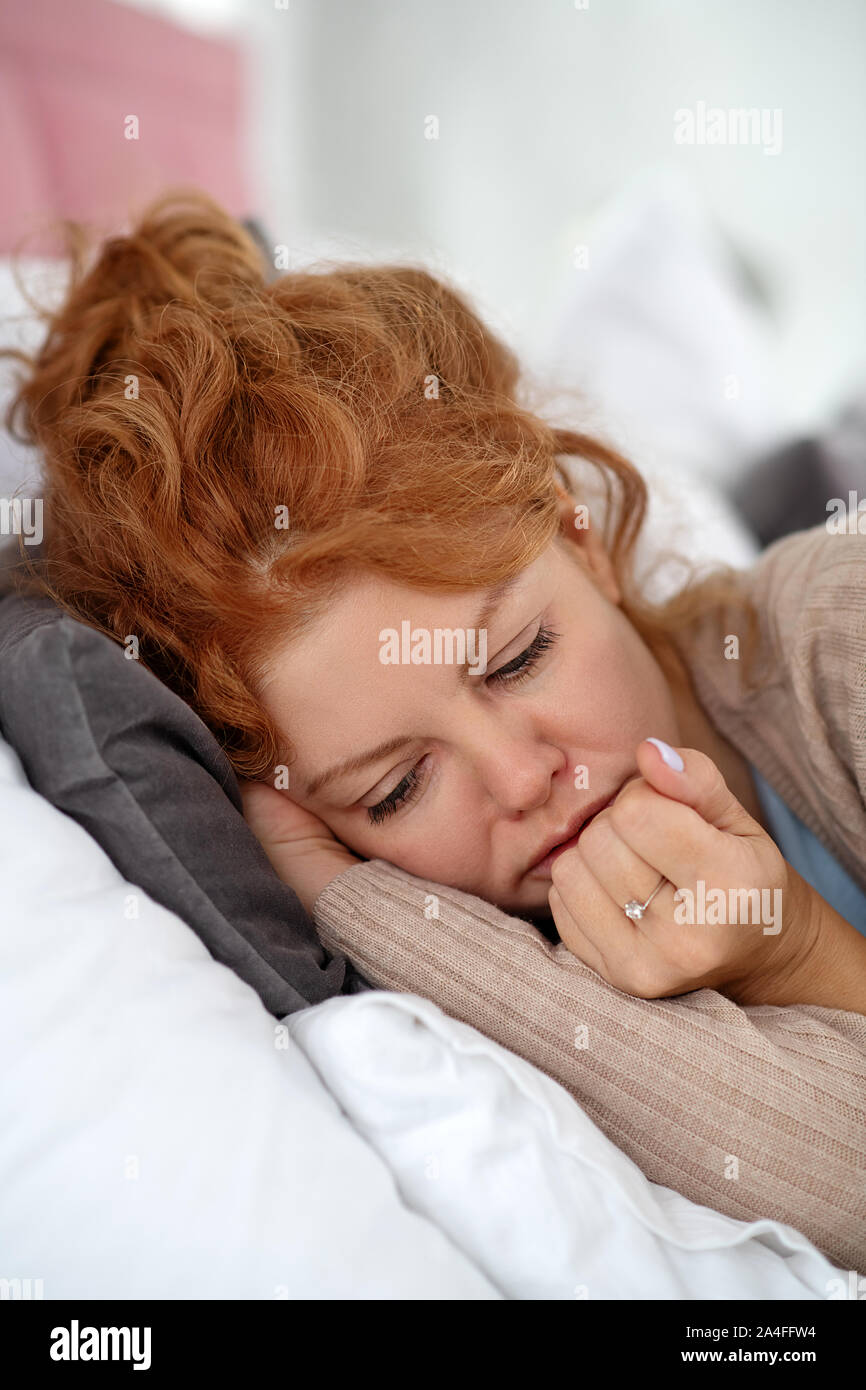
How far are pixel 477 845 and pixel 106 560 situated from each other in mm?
453

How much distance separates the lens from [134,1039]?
71 cm

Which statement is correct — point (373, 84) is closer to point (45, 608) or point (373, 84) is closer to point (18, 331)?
point (18, 331)

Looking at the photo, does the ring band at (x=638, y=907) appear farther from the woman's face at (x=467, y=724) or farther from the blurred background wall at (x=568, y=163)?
the blurred background wall at (x=568, y=163)

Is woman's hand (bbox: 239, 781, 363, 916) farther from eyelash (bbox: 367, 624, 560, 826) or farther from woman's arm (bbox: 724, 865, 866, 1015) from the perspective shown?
woman's arm (bbox: 724, 865, 866, 1015)

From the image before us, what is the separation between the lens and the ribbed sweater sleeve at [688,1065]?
760 mm

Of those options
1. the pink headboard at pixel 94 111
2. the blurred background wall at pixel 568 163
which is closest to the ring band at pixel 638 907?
the blurred background wall at pixel 568 163

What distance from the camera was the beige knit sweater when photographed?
76cm

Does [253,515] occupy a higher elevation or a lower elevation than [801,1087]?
higher

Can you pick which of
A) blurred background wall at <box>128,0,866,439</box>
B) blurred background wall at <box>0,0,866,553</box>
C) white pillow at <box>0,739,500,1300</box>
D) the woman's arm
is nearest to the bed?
white pillow at <box>0,739,500,1300</box>

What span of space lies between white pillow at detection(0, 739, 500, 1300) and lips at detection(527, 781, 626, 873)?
31 centimetres

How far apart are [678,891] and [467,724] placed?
0.75 ft

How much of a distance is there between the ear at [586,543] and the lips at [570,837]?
0.26 metres

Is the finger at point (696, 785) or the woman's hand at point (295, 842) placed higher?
the finger at point (696, 785)

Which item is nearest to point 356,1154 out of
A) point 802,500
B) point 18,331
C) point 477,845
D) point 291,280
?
point 477,845
